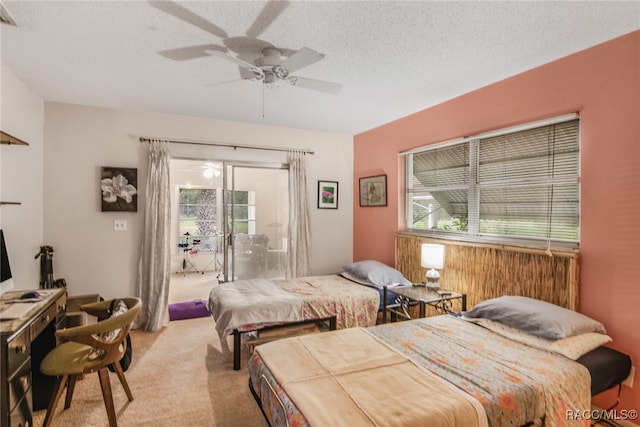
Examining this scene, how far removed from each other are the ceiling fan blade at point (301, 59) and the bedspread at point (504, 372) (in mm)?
1935

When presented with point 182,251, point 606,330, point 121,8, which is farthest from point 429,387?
point 182,251

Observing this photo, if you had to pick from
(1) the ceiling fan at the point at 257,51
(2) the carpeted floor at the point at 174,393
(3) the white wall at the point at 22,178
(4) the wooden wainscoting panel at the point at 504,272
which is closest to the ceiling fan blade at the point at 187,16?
(1) the ceiling fan at the point at 257,51

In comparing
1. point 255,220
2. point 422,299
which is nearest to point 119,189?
point 255,220

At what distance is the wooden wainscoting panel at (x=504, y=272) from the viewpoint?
2.43m

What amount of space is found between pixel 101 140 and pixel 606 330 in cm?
517

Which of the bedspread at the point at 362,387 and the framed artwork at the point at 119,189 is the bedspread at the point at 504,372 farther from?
the framed artwork at the point at 119,189

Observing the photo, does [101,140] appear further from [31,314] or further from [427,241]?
[427,241]

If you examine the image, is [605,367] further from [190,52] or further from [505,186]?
[190,52]

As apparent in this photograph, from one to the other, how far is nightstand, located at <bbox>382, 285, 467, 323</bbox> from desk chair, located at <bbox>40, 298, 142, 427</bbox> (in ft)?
7.87

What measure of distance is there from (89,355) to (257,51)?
245cm

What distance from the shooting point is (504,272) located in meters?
2.87

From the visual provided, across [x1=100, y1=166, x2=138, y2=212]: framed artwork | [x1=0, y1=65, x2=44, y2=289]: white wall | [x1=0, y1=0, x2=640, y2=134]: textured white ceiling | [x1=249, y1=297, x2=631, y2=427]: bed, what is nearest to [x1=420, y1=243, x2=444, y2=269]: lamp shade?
[x1=249, y1=297, x2=631, y2=427]: bed

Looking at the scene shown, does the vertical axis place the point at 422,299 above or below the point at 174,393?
above

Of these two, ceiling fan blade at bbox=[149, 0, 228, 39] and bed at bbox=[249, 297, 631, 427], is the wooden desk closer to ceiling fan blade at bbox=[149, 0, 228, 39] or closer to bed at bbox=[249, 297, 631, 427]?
bed at bbox=[249, 297, 631, 427]
